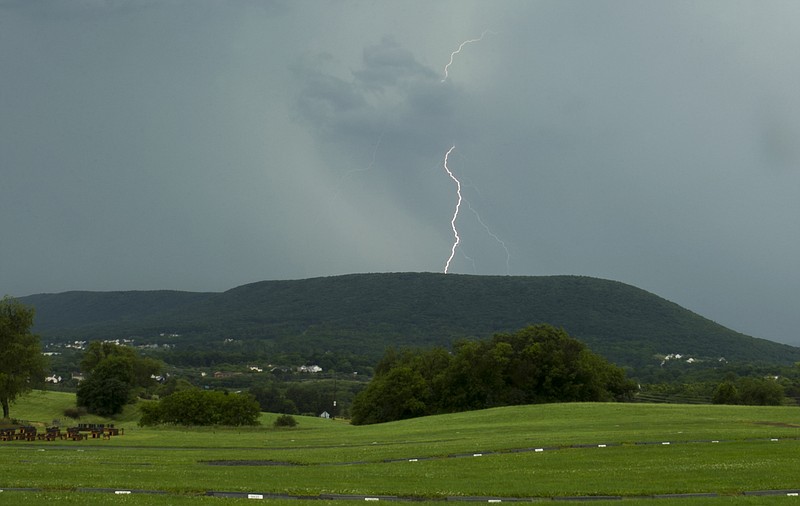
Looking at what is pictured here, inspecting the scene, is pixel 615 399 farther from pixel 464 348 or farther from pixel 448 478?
pixel 448 478

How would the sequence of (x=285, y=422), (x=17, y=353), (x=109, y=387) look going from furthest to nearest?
(x=109, y=387) < (x=17, y=353) < (x=285, y=422)

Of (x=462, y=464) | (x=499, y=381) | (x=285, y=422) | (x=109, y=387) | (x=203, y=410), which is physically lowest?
(x=285, y=422)

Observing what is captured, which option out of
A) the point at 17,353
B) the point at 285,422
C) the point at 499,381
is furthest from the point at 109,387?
the point at 499,381

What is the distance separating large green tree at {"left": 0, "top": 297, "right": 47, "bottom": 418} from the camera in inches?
3017

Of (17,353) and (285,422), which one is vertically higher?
(17,353)

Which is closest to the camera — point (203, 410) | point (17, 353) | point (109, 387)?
point (203, 410)

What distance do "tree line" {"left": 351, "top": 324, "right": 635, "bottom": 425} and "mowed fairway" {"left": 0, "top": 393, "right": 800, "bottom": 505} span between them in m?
34.0

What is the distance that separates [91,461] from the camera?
3222cm

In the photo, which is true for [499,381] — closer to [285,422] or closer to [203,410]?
[285,422]

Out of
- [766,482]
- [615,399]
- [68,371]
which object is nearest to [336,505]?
[766,482]

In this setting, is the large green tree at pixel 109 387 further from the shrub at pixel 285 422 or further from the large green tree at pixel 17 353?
the shrub at pixel 285 422

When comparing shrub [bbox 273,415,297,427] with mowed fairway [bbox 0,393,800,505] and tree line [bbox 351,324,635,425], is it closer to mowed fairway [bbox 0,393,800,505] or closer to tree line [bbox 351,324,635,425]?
tree line [bbox 351,324,635,425]

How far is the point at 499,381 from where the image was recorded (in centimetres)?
8838

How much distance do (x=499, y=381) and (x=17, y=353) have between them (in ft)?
168
